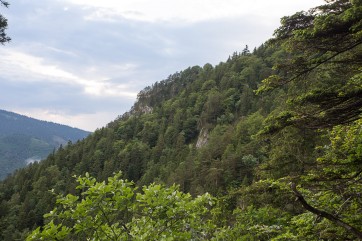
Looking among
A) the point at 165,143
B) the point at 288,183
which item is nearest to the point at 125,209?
the point at 288,183

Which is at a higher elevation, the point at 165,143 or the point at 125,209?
the point at 125,209

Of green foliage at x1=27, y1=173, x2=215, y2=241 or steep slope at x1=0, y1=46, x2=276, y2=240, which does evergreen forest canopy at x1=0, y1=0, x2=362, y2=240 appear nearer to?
green foliage at x1=27, y1=173, x2=215, y2=241

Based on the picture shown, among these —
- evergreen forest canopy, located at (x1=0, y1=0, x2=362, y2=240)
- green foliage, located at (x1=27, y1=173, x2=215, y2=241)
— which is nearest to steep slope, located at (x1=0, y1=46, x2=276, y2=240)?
evergreen forest canopy, located at (x1=0, y1=0, x2=362, y2=240)

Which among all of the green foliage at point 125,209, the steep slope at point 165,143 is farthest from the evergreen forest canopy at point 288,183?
the steep slope at point 165,143

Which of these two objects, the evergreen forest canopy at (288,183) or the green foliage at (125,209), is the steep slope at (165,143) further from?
the green foliage at (125,209)

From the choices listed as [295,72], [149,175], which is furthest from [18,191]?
[295,72]

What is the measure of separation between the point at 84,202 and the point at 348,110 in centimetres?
441

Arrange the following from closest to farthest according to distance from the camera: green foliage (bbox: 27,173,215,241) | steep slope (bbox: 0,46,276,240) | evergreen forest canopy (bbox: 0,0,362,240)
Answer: green foliage (bbox: 27,173,215,241)
evergreen forest canopy (bbox: 0,0,362,240)
steep slope (bbox: 0,46,276,240)

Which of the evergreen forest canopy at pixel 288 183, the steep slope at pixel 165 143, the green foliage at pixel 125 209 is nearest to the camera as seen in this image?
the green foliage at pixel 125 209

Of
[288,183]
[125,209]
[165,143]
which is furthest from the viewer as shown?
[165,143]

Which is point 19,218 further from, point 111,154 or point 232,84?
point 232,84

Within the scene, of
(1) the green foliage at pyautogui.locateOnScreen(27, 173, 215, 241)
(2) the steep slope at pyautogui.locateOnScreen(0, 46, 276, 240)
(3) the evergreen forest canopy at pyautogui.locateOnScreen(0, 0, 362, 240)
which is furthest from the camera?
(2) the steep slope at pyautogui.locateOnScreen(0, 46, 276, 240)

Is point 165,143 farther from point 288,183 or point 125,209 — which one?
point 125,209

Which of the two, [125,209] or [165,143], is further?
[165,143]
